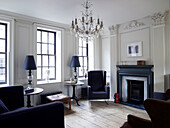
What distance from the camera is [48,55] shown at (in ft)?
14.6

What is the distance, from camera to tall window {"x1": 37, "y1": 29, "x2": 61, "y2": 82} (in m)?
4.27

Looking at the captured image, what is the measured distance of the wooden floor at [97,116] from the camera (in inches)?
110

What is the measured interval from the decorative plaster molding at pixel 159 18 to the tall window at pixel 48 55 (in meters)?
3.06

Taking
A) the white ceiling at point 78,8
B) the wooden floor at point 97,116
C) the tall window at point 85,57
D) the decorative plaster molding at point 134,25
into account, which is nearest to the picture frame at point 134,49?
the decorative plaster molding at point 134,25

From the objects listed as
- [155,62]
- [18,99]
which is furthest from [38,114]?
[155,62]

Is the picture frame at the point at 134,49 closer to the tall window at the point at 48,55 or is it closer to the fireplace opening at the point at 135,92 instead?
the fireplace opening at the point at 135,92

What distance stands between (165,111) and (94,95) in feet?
9.97

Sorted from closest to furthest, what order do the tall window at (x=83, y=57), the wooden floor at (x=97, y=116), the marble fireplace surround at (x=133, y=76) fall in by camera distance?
the wooden floor at (x=97, y=116) → the marble fireplace surround at (x=133, y=76) → the tall window at (x=83, y=57)

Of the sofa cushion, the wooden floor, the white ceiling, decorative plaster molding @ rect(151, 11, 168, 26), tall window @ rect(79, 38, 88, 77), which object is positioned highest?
the white ceiling

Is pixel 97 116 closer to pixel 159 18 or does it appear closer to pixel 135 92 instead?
pixel 135 92

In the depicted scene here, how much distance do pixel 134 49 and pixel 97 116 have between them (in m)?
2.46

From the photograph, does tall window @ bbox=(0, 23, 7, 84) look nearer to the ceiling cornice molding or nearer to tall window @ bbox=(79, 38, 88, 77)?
the ceiling cornice molding

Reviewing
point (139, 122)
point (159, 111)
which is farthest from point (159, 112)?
point (139, 122)

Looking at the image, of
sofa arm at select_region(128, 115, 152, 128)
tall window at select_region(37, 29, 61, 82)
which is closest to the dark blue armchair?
sofa arm at select_region(128, 115, 152, 128)
